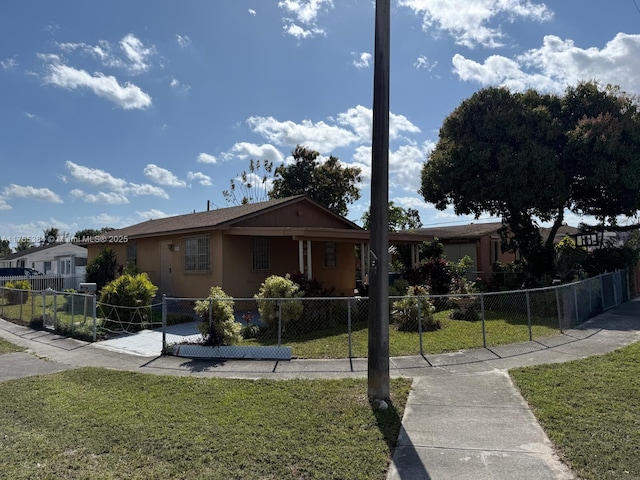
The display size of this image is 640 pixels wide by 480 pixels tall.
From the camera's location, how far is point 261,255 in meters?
15.1

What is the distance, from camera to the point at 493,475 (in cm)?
369

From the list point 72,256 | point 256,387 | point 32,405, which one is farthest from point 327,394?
point 72,256

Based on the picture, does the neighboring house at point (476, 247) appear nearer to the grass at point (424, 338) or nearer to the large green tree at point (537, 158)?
the large green tree at point (537, 158)

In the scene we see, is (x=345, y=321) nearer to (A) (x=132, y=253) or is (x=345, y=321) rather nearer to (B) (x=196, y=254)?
(B) (x=196, y=254)

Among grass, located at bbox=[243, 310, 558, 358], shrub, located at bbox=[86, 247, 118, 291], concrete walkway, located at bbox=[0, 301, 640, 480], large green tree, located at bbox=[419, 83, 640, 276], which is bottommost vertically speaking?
concrete walkway, located at bbox=[0, 301, 640, 480]

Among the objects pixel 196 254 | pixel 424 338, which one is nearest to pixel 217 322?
pixel 424 338

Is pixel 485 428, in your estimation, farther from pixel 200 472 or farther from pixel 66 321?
pixel 66 321

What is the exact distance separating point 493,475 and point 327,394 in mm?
2499

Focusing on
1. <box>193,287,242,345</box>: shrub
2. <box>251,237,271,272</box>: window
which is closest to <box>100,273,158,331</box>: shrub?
<box>193,287,242,345</box>: shrub

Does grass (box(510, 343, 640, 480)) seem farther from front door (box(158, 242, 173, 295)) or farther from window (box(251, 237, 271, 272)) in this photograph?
front door (box(158, 242, 173, 295))

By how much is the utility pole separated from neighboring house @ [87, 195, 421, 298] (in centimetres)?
729

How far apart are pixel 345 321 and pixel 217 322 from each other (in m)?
4.60

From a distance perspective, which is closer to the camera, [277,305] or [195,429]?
[195,429]

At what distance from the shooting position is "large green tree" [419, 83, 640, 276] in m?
15.6
